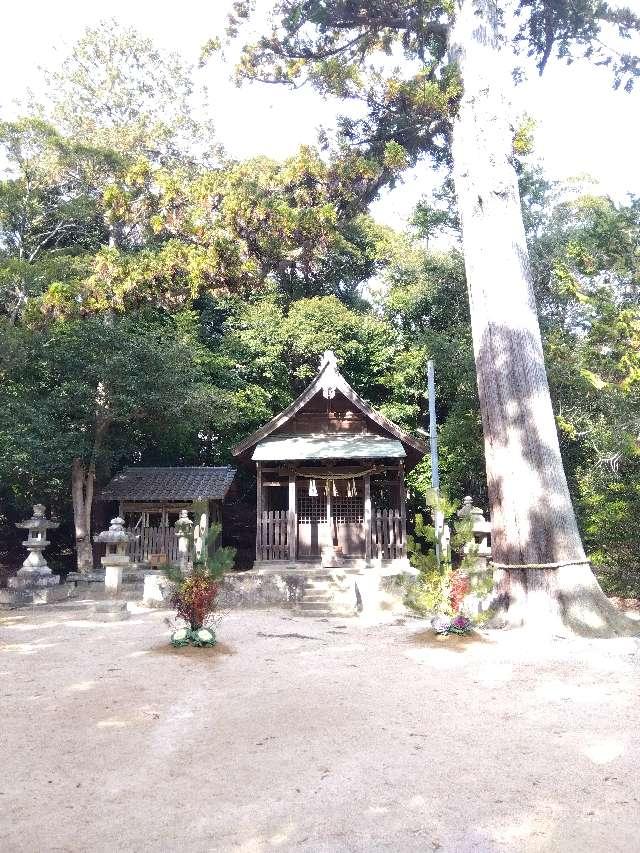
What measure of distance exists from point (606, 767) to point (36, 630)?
25.4 ft

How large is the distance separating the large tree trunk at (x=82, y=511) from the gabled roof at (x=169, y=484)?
21.0 inches

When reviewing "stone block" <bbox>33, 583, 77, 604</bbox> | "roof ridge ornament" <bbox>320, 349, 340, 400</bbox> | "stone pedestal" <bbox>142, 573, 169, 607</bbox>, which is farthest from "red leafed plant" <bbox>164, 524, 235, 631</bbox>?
"roof ridge ornament" <bbox>320, 349, 340, 400</bbox>

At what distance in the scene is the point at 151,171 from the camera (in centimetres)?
1980

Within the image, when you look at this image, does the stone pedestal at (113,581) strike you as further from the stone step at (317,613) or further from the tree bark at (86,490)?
the stone step at (317,613)

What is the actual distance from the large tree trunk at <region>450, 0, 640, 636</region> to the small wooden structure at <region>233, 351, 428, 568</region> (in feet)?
16.9

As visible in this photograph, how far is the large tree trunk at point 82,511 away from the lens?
15047mm

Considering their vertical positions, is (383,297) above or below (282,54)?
below

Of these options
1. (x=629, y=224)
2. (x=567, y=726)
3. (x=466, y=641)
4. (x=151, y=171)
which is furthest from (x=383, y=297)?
(x=567, y=726)

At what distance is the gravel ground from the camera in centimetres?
291

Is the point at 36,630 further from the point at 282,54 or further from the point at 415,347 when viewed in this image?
the point at 415,347

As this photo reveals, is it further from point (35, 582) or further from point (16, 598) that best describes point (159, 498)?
point (16, 598)

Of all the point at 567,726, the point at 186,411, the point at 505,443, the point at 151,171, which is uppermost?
the point at 151,171

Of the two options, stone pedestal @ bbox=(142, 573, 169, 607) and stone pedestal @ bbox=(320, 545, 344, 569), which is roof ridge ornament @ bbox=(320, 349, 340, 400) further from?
stone pedestal @ bbox=(142, 573, 169, 607)

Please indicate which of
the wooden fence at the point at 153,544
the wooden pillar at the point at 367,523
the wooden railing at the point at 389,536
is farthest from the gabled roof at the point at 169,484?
the wooden railing at the point at 389,536
